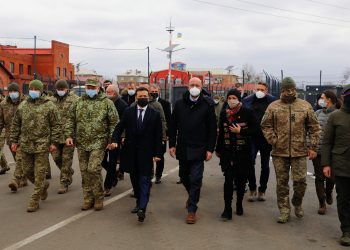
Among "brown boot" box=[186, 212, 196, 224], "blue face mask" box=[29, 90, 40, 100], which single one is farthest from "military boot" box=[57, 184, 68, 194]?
"brown boot" box=[186, 212, 196, 224]

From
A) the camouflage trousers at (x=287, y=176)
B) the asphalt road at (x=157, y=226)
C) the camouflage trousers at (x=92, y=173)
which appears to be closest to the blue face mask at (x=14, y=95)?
the asphalt road at (x=157, y=226)

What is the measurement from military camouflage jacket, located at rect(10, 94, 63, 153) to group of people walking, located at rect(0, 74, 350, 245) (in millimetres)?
15

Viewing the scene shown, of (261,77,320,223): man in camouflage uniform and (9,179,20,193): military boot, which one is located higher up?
(261,77,320,223): man in camouflage uniform

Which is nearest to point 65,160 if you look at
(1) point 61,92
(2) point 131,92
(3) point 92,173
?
(1) point 61,92

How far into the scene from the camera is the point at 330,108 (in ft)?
23.2

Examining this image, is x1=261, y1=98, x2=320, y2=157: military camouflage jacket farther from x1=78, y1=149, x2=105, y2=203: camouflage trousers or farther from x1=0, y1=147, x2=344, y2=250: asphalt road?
x1=78, y1=149, x2=105, y2=203: camouflage trousers

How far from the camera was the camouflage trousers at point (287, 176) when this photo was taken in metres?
6.30

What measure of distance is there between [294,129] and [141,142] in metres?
2.22

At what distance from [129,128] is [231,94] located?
1.62m

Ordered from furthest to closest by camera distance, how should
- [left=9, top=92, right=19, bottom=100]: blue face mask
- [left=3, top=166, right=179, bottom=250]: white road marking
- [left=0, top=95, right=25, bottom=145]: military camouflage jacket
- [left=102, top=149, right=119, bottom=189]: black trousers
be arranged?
[left=0, top=95, right=25, bottom=145]: military camouflage jacket < [left=9, top=92, right=19, bottom=100]: blue face mask < [left=102, top=149, right=119, bottom=189]: black trousers < [left=3, top=166, right=179, bottom=250]: white road marking

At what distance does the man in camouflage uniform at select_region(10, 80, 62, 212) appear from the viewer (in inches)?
273

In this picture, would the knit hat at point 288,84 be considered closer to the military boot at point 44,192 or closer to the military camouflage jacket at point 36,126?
A: the military camouflage jacket at point 36,126

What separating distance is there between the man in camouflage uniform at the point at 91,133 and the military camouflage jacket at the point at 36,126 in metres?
0.37

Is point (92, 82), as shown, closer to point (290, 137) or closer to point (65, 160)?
point (65, 160)
